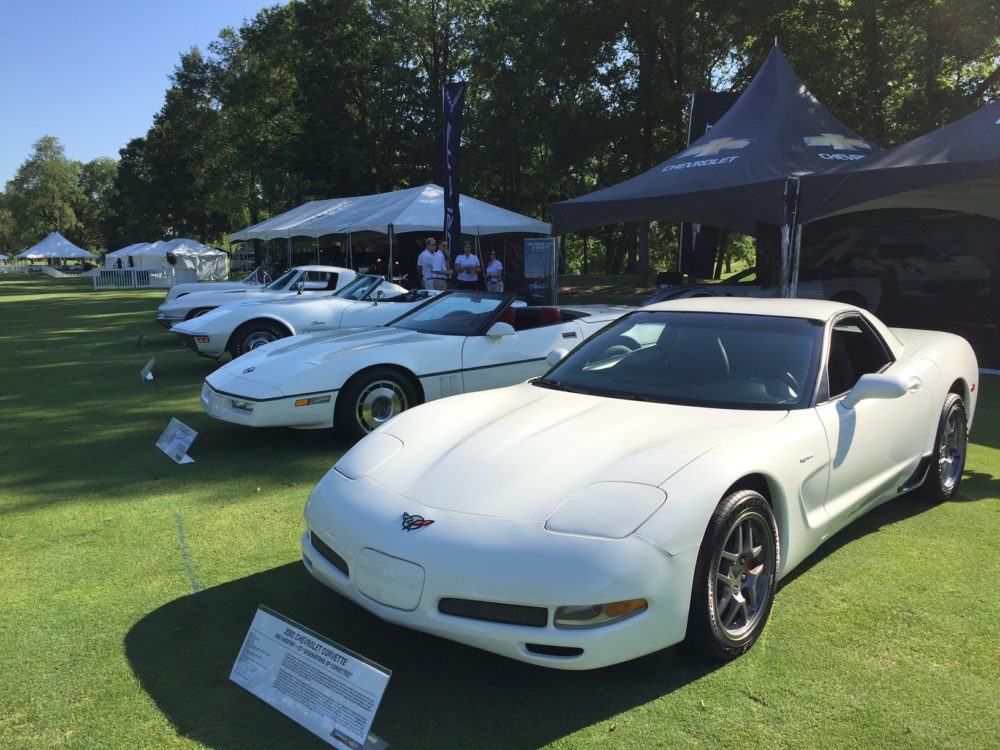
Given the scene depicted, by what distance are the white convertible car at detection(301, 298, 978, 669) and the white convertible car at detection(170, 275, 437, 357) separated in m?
5.68

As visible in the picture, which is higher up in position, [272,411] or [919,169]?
[919,169]

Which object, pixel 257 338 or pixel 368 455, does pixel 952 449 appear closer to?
pixel 368 455

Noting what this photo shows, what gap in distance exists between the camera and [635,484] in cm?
253

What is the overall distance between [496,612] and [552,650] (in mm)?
209

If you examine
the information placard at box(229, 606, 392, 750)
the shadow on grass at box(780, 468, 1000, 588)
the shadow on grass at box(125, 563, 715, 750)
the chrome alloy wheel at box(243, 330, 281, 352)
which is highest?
the chrome alloy wheel at box(243, 330, 281, 352)

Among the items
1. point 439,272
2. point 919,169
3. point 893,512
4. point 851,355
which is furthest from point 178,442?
point 439,272

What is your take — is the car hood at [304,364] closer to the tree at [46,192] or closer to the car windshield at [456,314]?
the car windshield at [456,314]

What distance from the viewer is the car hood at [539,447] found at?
2582 millimetres

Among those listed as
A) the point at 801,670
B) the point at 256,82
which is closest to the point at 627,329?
the point at 801,670

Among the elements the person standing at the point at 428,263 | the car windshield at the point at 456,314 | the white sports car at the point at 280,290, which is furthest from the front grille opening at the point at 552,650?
the person standing at the point at 428,263

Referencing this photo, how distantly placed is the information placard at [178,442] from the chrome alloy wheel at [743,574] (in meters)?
4.00

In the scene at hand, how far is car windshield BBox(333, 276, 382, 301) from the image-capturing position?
1001 centimetres

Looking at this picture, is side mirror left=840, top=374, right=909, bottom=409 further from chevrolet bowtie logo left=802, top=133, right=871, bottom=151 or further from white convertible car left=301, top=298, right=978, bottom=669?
chevrolet bowtie logo left=802, top=133, right=871, bottom=151

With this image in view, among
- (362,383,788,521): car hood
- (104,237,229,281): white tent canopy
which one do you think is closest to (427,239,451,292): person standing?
(362,383,788,521): car hood
